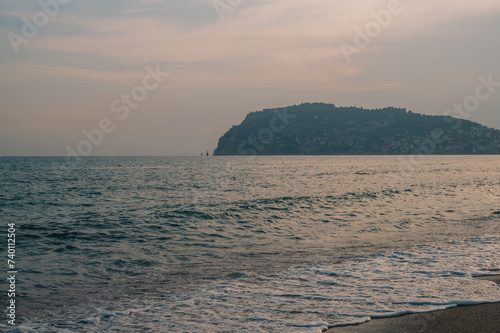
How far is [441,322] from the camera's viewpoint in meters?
6.87

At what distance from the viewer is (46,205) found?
2944cm

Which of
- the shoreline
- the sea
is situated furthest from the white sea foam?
the shoreline

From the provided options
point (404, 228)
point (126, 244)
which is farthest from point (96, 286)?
point (404, 228)

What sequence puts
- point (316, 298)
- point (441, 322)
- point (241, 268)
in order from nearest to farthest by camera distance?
1. point (441, 322)
2. point (316, 298)
3. point (241, 268)

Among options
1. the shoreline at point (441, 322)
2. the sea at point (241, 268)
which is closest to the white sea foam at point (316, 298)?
the sea at point (241, 268)

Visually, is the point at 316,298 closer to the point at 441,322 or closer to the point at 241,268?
the point at 441,322

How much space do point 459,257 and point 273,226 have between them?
937 centimetres

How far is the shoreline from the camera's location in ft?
21.5

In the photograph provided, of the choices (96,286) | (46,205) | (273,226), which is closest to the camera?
(96,286)

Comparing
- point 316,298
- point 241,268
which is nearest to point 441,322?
point 316,298

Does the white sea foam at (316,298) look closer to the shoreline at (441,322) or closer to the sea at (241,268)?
the sea at (241,268)

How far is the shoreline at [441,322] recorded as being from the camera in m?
6.56

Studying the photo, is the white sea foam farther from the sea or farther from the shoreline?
the shoreline

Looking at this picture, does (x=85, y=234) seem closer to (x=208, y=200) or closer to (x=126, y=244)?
(x=126, y=244)
